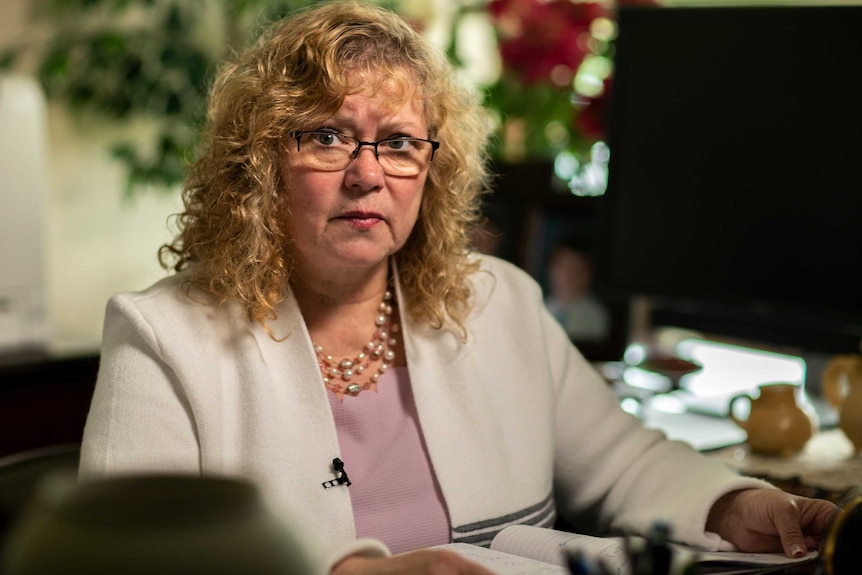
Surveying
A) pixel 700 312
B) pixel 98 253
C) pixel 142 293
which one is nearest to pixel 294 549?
pixel 142 293

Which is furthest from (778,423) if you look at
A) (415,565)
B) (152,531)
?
(152,531)

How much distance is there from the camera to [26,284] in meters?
2.35

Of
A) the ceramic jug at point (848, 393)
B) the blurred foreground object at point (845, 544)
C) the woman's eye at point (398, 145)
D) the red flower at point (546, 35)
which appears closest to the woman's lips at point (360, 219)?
the woman's eye at point (398, 145)

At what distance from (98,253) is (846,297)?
2205 mm

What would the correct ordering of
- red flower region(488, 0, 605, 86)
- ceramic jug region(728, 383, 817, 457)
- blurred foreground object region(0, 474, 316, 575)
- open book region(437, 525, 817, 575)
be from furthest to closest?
red flower region(488, 0, 605, 86), ceramic jug region(728, 383, 817, 457), open book region(437, 525, 817, 575), blurred foreground object region(0, 474, 316, 575)

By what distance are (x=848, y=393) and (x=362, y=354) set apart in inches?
33.1

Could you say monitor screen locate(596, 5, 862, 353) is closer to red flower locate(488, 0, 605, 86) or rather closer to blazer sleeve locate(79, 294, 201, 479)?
red flower locate(488, 0, 605, 86)

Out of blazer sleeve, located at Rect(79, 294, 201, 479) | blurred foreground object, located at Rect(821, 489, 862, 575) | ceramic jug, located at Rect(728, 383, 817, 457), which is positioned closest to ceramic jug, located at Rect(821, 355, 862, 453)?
ceramic jug, located at Rect(728, 383, 817, 457)

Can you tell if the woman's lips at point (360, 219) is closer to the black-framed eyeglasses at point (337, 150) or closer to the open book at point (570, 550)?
the black-framed eyeglasses at point (337, 150)

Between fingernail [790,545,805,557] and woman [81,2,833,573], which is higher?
woman [81,2,833,573]

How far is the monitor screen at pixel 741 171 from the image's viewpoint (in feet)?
5.69

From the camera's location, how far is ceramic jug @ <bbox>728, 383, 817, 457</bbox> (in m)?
1.68

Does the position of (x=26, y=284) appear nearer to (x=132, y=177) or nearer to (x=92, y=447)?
(x=132, y=177)

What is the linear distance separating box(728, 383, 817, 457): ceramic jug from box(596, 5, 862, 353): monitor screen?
0.54 feet
